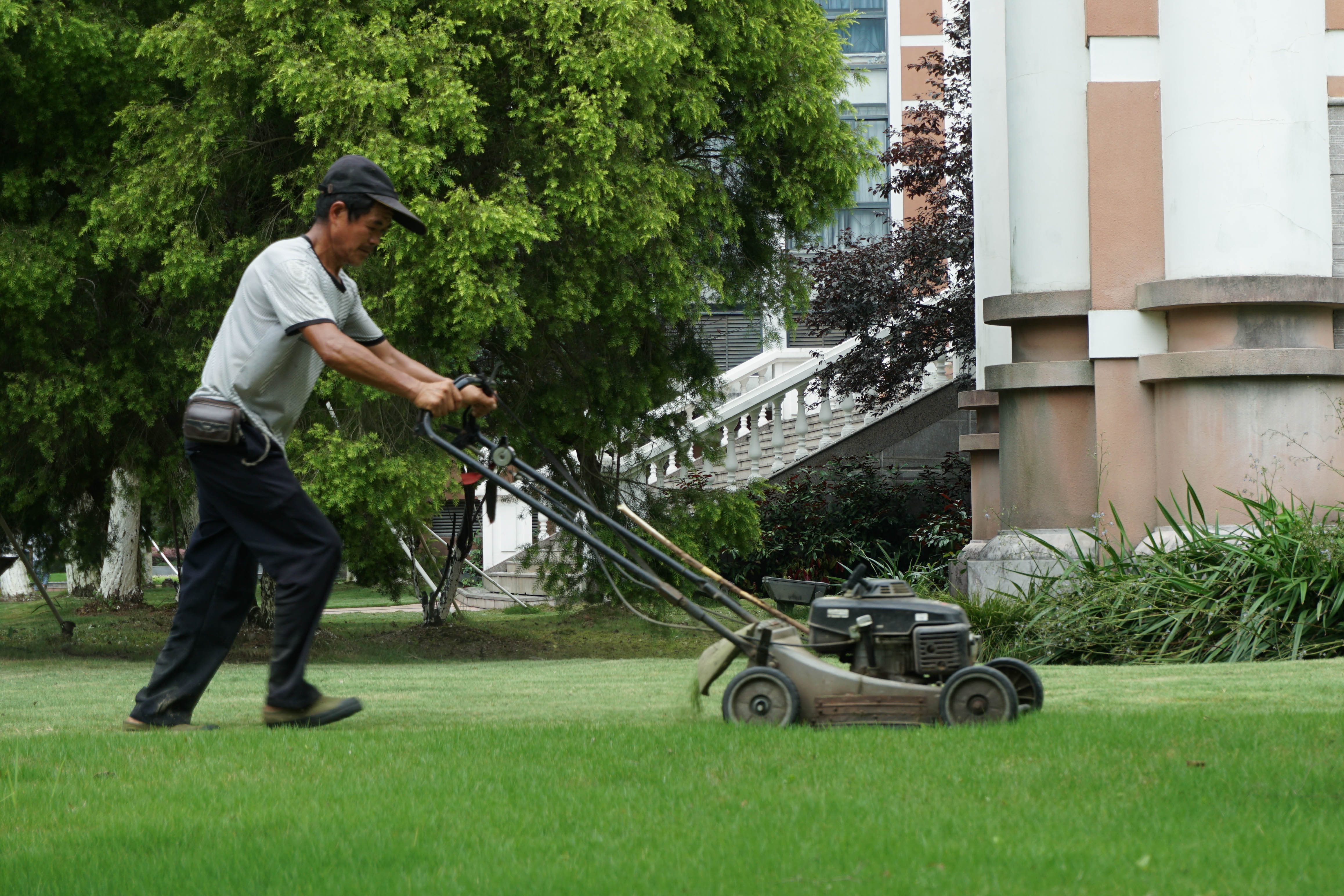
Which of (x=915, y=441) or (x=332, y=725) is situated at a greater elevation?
(x=915, y=441)

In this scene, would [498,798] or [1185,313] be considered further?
[1185,313]

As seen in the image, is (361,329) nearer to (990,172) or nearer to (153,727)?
(153,727)

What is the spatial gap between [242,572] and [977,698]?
266cm

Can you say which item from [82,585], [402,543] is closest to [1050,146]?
[402,543]

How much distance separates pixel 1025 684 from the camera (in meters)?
5.69

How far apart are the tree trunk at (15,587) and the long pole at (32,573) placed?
1364 cm

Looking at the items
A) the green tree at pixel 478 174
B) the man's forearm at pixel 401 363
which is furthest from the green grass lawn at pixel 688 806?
the green tree at pixel 478 174

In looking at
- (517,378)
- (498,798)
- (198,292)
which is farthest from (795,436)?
(498,798)

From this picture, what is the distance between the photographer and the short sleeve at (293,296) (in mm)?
5336

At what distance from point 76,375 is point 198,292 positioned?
116 centimetres

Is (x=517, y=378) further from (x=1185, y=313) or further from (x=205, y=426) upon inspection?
(x=205, y=426)

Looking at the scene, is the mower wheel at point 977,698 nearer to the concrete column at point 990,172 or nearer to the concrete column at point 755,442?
the concrete column at point 990,172

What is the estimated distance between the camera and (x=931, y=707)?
527 cm

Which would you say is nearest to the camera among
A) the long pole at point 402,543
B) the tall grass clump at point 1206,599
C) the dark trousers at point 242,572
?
the dark trousers at point 242,572
